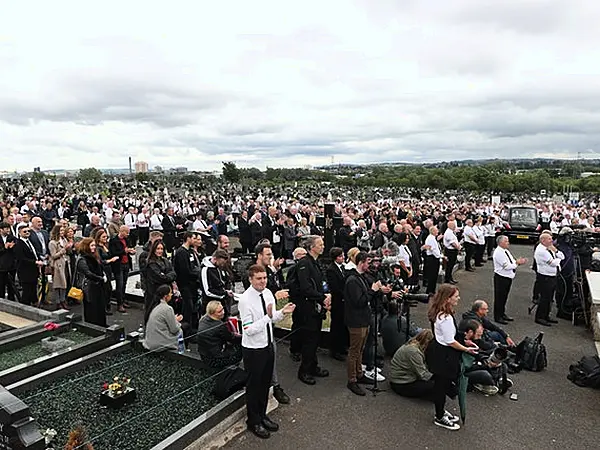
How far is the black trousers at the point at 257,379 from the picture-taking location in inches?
192

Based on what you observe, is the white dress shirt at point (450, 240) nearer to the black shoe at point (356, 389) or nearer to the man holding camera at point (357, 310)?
the man holding camera at point (357, 310)

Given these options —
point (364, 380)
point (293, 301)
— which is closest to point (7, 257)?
point (293, 301)

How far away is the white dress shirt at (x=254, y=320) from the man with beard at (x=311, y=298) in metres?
1.23

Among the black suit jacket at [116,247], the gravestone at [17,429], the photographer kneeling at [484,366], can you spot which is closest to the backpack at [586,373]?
the photographer kneeling at [484,366]

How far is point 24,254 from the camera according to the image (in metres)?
8.64

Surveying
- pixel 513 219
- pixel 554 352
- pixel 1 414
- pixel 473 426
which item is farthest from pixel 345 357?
pixel 513 219

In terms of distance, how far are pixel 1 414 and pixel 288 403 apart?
10.3 feet

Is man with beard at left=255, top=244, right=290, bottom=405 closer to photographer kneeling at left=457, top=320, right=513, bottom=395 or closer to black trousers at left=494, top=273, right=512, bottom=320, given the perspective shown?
photographer kneeling at left=457, top=320, right=513, bottom=395

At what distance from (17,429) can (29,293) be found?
6.06 m

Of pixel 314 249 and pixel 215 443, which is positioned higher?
pixel 314 249

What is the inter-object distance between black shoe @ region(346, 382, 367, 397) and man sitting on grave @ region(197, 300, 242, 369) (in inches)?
60.9

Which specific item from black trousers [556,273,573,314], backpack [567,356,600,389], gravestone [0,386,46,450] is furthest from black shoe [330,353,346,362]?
black trousers [556,273,573,314]

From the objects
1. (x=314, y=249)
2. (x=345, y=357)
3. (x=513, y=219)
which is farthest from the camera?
(x=513, y=219)

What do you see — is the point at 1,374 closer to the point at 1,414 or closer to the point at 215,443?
the point at 1,414
